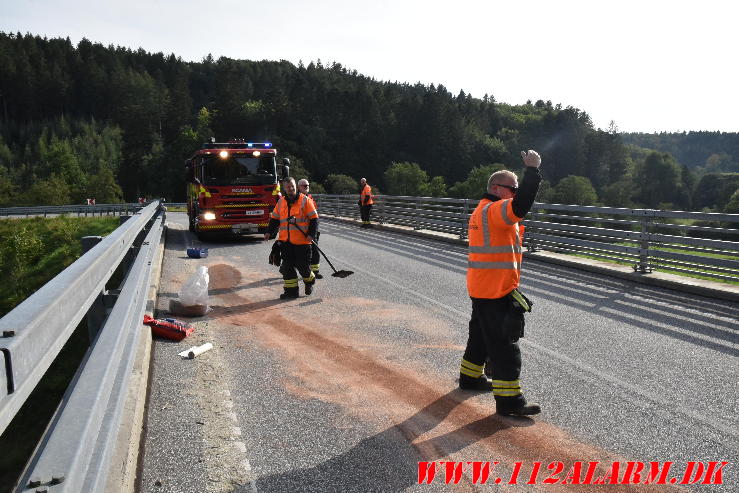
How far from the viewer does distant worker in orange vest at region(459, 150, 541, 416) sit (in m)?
4.30

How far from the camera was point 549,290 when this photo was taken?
9516mm

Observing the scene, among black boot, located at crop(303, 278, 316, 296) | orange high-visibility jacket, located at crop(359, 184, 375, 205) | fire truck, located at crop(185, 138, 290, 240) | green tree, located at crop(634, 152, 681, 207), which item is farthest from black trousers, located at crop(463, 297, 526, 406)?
green tree, located at crop(634, 152, 681, 207)

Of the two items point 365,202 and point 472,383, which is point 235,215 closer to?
point 365,202

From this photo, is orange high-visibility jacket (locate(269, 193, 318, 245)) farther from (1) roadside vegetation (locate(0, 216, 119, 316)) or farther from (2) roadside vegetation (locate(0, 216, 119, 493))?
(1) roadside vegetation (locate(0, 216, 119, 316))

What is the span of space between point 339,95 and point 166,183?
1561 inches

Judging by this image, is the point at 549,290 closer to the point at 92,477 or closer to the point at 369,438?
the point at 369,438

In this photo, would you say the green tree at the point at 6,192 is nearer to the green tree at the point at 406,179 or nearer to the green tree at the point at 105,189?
the green tree at the point at 105,189

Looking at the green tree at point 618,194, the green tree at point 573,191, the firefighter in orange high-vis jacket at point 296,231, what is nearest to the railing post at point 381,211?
the firefighter in orange high-vis jacket at point 296,231

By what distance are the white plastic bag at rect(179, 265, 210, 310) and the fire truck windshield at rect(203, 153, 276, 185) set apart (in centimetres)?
983

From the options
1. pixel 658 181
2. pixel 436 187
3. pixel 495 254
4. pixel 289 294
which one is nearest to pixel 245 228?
pixel 289 294

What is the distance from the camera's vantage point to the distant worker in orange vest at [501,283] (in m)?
4.30

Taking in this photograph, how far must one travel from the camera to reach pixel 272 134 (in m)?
99.1

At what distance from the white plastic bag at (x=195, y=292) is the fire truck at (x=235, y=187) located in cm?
923

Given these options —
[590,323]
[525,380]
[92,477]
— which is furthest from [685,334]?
[92,477]
